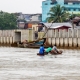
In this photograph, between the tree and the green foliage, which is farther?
the green foliage

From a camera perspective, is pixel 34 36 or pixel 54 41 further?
pixel 34 36

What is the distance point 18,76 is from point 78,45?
28.1m

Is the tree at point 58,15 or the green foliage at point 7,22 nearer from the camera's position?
the tree at point 58,15

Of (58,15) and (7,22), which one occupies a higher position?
(58,15)

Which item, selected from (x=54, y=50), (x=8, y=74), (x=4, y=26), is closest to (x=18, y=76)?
(x=8, y=74)

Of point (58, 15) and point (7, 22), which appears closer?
point (58, 15)

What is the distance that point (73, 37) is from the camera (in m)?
52.8

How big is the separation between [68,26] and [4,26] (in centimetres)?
3500

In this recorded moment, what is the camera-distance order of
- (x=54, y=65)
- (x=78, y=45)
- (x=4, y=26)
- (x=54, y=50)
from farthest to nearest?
(x=4, y=26) < (x=78, y=45) < (x=54, y=50) < (x=54, y=65)

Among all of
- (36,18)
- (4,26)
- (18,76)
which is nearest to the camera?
(18,76)

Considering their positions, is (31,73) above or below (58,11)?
below

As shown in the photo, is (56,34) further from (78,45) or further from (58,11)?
(58,11)

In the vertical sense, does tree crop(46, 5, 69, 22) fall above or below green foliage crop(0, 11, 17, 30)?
above

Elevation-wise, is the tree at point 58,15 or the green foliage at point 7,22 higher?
the tree at point 58,15
